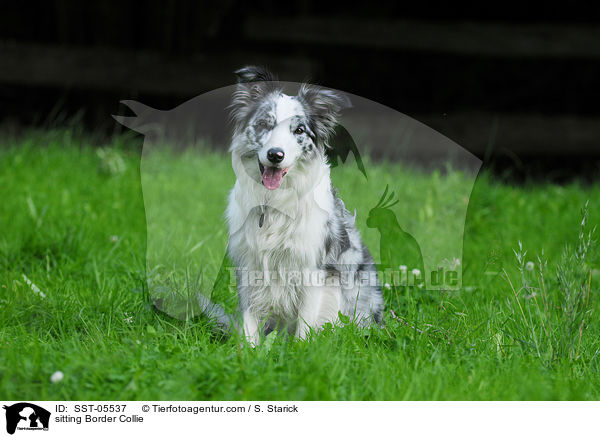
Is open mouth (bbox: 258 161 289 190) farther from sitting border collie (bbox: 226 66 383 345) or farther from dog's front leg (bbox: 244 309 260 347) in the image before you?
dog's front leg (bbox: 244 309 260 347)

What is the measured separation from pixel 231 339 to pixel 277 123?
872 mm

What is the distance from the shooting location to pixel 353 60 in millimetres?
7172

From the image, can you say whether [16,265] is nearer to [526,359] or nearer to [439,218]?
[439,218]

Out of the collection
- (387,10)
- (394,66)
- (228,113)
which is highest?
(387,10)

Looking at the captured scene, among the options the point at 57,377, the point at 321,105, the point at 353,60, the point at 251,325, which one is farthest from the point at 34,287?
the point at 353,60

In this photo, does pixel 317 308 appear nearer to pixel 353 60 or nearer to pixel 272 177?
pixel 272 177

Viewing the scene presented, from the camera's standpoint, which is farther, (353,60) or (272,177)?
(353,60)

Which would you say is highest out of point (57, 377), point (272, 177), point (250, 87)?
point (250, 87)

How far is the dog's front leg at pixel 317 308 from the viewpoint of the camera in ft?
7.86

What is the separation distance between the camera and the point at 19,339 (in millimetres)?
2510

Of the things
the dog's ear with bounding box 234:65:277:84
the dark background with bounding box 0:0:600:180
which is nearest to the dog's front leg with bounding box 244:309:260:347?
the dog's ear with bounding box 234:65:277:84

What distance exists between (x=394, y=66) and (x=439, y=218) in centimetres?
442

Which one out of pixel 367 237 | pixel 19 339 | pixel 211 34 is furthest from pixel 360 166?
pixel 211 34
